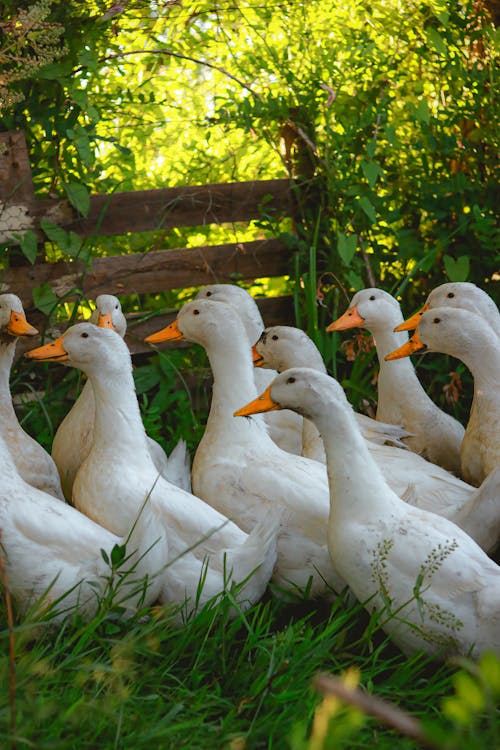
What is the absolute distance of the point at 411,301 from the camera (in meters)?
5.34

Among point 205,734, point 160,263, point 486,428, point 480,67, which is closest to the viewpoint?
point 205,734

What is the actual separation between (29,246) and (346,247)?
4.96ft

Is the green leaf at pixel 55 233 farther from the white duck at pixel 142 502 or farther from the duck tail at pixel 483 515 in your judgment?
the duck tail at pixel 483 515

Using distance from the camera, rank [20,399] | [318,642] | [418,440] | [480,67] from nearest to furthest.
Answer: [318,642]
[418,440]
[20,399]
[480,67]

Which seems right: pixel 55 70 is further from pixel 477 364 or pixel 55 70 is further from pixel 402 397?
pixel 477 364

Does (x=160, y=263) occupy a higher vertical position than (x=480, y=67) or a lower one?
lower

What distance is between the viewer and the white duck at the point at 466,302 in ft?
13.3

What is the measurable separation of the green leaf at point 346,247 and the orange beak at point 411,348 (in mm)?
936

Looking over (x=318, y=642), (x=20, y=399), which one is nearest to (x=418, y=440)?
(x=318, y=642)

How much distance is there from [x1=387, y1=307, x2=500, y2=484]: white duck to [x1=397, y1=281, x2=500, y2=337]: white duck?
304 mm

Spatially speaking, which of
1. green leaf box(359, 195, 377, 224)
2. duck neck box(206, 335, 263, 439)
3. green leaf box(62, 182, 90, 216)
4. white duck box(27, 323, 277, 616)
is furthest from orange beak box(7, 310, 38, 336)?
green leaf box(359, 195, 377, 224)

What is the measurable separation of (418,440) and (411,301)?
143cm

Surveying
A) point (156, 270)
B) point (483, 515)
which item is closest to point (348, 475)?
point (483, 515)

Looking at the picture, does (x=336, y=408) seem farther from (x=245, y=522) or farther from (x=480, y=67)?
(x=480, y=67)
